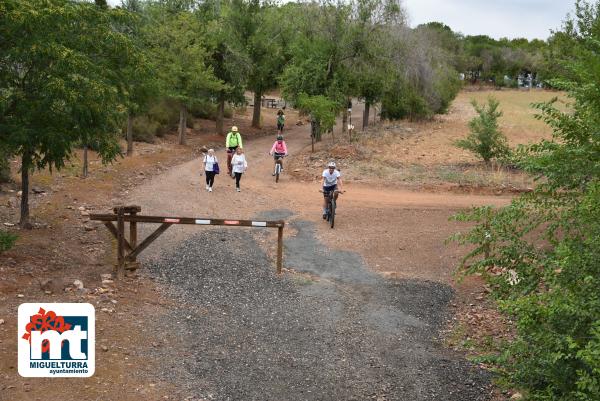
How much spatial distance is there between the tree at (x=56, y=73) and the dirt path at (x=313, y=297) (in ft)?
10.3

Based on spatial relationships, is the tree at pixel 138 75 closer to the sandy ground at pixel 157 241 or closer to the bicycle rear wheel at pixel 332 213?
the sandy ground at pixel 157 241

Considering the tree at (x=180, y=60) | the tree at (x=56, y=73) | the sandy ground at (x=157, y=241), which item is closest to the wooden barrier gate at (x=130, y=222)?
the sandy ground at (x=157, y=241)

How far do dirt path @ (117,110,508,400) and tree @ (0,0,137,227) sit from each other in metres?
3.14

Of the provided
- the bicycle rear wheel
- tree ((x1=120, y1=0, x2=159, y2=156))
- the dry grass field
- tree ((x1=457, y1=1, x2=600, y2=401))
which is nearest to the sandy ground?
the bicycle rear wheel

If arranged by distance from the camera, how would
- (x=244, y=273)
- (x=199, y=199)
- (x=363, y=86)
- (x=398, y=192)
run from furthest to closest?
(x=363, y=86), (x=398, y=192), (x=199, y=199), (x=244, y=273)

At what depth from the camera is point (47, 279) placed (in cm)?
1055

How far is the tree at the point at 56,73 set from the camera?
1074cm

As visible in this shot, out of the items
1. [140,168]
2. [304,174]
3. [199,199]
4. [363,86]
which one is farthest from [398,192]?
[363,86]

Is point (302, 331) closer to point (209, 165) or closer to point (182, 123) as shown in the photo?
point (209, 165)

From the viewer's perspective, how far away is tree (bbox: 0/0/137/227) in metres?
10.7

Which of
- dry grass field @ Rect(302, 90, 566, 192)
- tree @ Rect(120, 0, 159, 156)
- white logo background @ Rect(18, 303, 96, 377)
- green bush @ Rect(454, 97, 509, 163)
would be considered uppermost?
tree @ Rect(120, 0, 159, 156)

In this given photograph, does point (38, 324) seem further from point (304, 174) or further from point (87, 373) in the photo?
point (304, 174)

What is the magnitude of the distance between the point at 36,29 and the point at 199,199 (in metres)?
8.41

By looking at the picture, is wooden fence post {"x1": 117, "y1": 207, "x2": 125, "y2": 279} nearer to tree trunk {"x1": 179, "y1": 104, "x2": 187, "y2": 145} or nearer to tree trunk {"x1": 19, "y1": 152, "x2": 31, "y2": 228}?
tree trunk {"x1": 19, "y1": 152, "x2": 31, "y2": 228}
